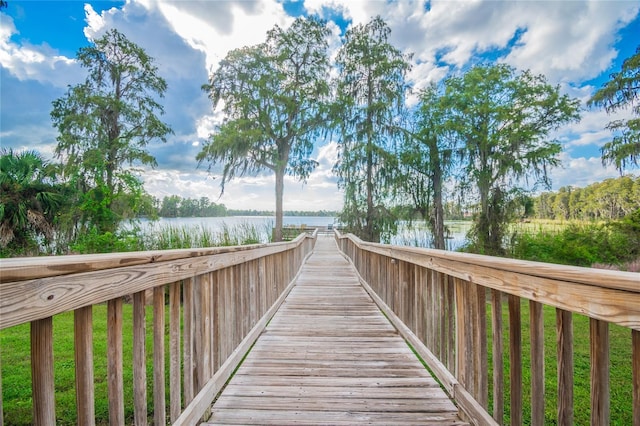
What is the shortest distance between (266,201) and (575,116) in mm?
15056

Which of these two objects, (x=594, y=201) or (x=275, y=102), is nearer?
(x=275, y=102)

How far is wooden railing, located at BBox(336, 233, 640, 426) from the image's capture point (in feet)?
2.99

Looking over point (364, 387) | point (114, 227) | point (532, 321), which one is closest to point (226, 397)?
point (364, 387)

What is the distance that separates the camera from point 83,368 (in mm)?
980

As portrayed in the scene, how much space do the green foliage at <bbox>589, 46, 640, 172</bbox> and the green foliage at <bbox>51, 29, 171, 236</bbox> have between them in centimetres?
1794

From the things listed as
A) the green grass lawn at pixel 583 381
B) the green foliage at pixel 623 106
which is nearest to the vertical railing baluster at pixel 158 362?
the green grass lawn at pixel 583 381

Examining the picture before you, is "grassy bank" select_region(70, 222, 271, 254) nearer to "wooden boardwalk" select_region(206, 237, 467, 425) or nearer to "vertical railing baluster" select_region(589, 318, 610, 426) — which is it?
"wooden boardwalk" select_region(206, 237, 467, 425)

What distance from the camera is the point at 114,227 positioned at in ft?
30.4

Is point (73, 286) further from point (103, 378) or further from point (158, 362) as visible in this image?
point (103, 378)

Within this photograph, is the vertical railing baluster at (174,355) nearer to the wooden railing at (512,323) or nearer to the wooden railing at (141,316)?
the wooden railing at (141,316)

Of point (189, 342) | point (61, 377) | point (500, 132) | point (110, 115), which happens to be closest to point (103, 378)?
point (61, 377)

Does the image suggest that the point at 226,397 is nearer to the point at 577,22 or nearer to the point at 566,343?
the point at 566,343

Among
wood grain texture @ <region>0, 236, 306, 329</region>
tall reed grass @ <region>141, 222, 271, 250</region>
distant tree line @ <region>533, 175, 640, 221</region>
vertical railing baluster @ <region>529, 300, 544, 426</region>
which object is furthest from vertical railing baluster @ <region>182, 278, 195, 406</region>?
distant tree line @ <region>533, 175, 640, 221</region>

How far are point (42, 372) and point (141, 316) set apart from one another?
48 centimetres
